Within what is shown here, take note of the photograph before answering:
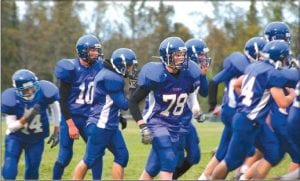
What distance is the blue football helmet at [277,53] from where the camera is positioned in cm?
718

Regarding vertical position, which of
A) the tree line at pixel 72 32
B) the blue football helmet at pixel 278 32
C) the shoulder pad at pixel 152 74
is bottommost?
the tree line at pixel 72 32

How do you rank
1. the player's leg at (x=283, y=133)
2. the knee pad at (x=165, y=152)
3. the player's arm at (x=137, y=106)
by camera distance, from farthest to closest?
the player's leg at (x=283, y=133) < the player's arm at (x=137, y=106) < the knee pad at (x=165, y=152)

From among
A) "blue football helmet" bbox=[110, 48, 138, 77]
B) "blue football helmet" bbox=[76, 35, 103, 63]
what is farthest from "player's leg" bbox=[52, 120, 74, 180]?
"blue football helmet" bbox=[110, 48, 138, 77]

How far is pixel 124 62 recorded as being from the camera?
25.2ft

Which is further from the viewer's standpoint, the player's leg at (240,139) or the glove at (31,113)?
the glove at (31,113)

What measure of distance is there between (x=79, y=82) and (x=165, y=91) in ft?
5.46

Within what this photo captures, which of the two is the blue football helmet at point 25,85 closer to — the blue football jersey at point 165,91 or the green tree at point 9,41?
the blue football jersey at point 165,91

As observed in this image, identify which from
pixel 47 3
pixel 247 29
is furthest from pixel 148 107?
pixel 47 3

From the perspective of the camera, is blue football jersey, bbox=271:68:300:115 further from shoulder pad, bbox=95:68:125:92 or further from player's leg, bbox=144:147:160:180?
shoulder pad, bbox=95:68:125:92

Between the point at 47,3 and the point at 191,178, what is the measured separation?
1625 inches

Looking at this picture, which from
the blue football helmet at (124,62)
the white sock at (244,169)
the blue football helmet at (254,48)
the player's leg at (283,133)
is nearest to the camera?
the player's leg at (283,133)

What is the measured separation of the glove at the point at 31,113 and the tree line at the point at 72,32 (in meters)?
35.8

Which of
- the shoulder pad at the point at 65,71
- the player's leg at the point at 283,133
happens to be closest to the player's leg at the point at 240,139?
the player's leg at the point at 283,133

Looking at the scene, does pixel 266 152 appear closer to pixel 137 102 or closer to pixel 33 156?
pixel 137 102
